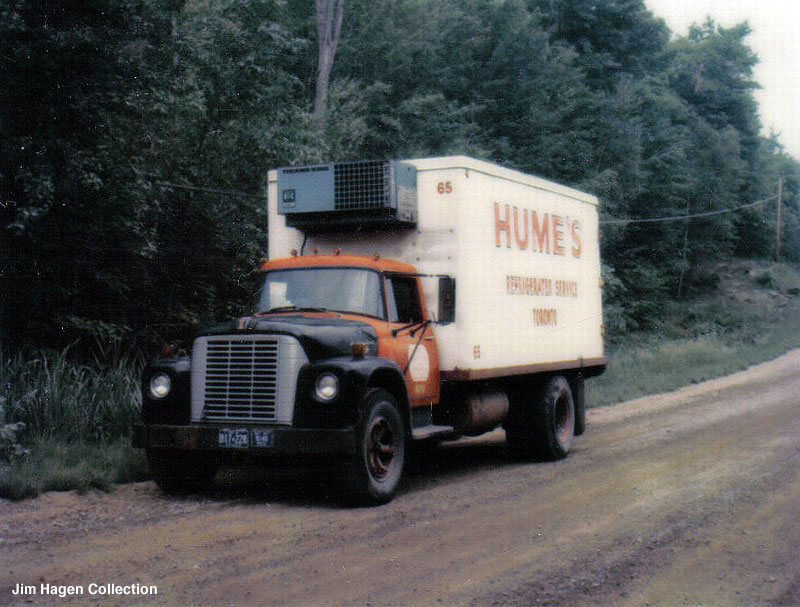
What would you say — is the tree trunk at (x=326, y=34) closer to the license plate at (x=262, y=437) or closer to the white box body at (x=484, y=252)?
the white box body at (x=484, y=252)

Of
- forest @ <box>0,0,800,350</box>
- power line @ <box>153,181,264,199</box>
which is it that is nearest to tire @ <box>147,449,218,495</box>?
forest @ <box>0,0,800,350</box>

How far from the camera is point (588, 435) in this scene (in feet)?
48.2

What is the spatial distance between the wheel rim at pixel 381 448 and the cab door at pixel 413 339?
72 cm

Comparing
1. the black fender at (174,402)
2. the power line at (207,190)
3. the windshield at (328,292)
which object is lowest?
the black fender at (174,402)

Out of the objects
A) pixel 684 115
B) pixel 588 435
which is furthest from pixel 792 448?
pixel 684 115

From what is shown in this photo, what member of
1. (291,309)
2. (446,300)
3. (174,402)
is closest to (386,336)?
(446,300)

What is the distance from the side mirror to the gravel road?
71.3 inches

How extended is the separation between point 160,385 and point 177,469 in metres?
0.88

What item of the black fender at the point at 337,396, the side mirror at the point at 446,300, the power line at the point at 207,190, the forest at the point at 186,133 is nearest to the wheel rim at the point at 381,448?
the black fender at the point at 337,396

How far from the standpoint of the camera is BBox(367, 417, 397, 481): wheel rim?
897cm

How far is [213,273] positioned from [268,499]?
8.45 metres

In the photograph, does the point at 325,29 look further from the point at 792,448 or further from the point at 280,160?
the point at 792,448

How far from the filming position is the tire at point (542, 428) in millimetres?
12227

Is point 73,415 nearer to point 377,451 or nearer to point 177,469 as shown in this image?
point 177,469
